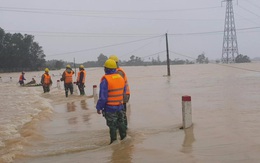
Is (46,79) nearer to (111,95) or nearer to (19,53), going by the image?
(111,95)

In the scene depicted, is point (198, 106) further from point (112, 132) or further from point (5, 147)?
point (5, 147)

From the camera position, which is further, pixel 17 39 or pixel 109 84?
pixel 17 39

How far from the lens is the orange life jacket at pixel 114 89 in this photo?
22.3ft

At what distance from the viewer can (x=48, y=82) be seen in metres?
22.7

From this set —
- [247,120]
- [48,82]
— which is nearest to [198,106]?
[247,120]

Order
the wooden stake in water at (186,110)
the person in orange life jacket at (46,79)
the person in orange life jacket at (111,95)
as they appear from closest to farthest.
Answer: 1. the person in orange life jacket at (111,95)
2. the wooden stake in water at (186,110)
3. the person in orange life jacket at (46,79)

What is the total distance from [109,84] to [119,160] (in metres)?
1.49

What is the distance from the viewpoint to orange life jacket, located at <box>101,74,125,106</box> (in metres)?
6.80

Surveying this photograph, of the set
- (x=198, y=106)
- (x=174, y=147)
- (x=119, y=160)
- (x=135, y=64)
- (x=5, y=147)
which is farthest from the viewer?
(x=135, y=64)

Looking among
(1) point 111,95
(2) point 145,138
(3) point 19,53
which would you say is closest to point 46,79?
(2) point 145,138

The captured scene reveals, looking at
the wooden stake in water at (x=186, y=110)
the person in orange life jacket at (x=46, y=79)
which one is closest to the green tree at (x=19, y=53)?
the person in orange life jacket at (x=46, y=79)

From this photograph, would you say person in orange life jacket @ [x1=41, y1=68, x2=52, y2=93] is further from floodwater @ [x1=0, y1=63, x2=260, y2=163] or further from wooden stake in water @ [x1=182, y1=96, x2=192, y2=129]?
wooden stake in water @ [x1=182, y1=96, x2=192, y2=129]

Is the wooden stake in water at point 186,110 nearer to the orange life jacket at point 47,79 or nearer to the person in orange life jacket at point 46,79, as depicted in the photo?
the person in orange life jacket at point 46,79

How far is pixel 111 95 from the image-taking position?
6.88 metres
